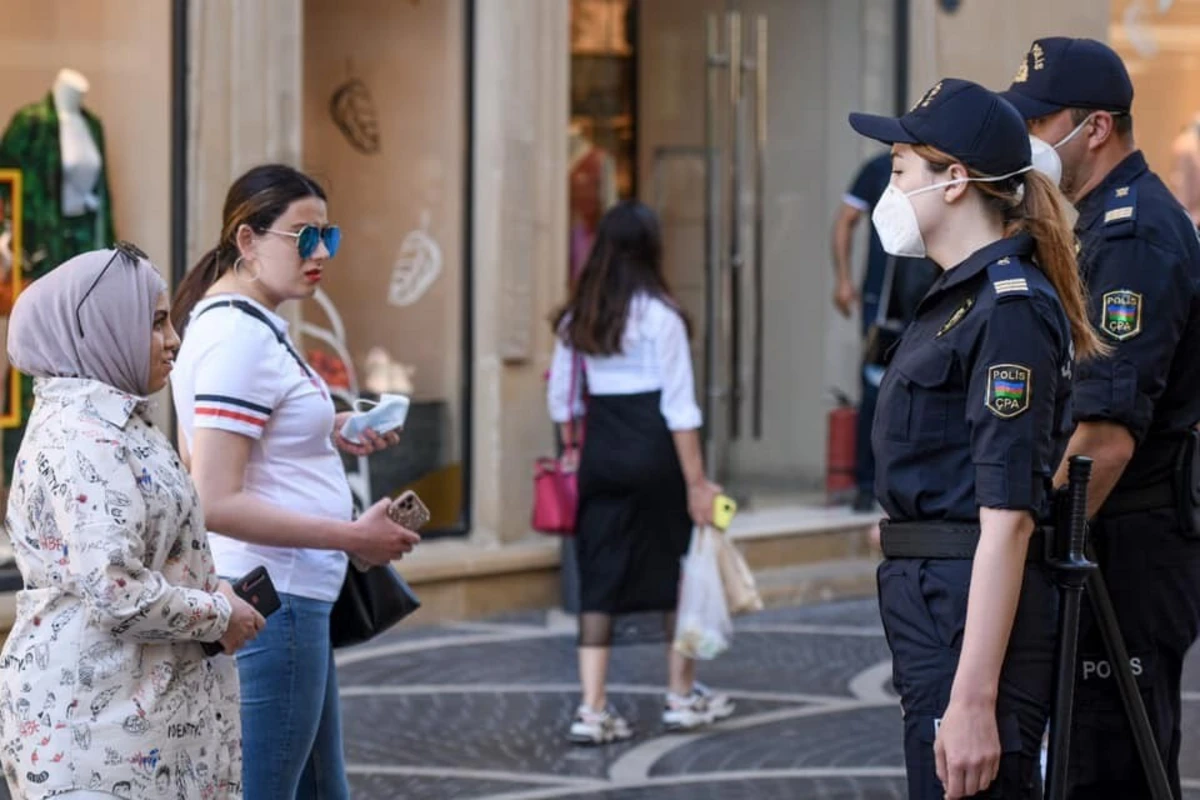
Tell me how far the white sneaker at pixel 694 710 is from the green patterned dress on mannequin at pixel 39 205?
3.02 metres

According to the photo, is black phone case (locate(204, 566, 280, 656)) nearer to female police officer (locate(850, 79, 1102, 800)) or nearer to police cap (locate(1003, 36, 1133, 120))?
female police officer (locate(850, 79, 1102, 800))

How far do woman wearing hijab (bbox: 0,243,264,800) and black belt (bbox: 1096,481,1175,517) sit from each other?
2.00 m

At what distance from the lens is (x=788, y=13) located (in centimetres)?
1296

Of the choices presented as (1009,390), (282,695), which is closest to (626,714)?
(282,695)

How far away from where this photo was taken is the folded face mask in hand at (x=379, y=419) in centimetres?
500

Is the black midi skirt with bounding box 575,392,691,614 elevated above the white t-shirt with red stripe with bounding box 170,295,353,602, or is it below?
below

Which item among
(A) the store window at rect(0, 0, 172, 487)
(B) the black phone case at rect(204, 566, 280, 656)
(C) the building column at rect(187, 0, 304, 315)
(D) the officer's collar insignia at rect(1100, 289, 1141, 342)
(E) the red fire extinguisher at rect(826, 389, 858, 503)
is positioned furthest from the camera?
(E) the red fire extinguisher at rect(826, 389, 858, 503)

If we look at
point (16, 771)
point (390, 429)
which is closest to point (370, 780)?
point (390, 429)

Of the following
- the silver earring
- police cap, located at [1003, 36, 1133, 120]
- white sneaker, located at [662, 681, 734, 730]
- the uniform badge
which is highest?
police cap, located at [1003, 36, 1133, 120]

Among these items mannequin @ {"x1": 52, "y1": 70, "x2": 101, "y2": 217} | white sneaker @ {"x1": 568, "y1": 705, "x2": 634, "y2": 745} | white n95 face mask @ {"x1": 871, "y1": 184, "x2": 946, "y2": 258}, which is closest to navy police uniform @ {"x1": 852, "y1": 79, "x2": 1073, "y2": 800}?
white n95 face mask @ {"x1": 871, "y1": 184, "x2": 946, "y2": 258}

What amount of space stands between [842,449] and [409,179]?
133 inches

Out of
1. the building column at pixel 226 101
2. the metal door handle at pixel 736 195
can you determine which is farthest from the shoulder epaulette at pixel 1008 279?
Result: the metal door handle at pixel 736 195

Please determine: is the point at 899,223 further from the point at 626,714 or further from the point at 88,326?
the point at 626,714

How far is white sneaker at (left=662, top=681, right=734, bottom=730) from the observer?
797 centimetres
